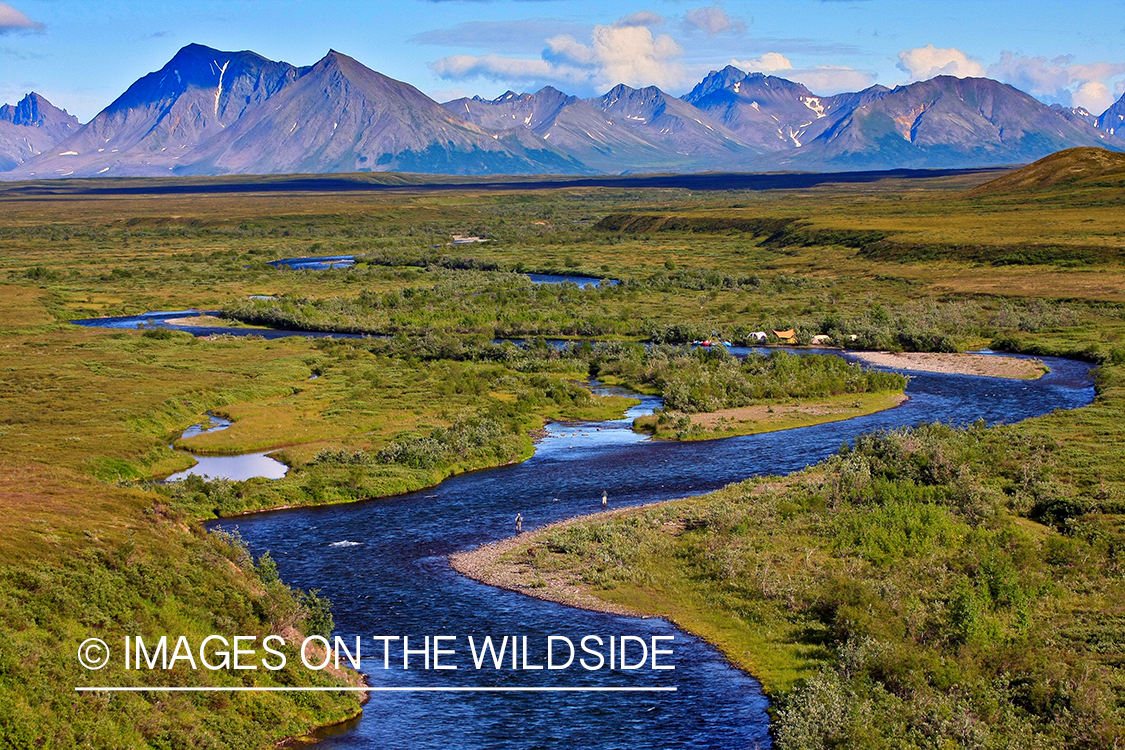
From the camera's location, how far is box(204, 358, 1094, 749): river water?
32375 mm

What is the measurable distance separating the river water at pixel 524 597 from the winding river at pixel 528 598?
7 centimetres

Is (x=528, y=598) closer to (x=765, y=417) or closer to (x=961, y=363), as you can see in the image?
(x=765, y=417)

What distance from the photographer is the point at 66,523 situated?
3581 centimetres

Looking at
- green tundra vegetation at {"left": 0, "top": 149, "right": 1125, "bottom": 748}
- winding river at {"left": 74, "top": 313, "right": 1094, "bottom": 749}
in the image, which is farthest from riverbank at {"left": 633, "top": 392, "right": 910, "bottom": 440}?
green tundra vegetation at {"left": 0, "top": 149, "right": 1125, "bottom": 748}

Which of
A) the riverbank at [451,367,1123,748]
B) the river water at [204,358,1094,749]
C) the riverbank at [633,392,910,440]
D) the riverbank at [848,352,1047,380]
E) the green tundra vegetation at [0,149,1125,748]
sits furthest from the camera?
the riverbank at [848,352,1047,380]

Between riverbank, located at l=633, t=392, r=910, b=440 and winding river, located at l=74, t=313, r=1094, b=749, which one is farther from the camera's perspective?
riverbank, located at l=633, t=392, r=910, b=440

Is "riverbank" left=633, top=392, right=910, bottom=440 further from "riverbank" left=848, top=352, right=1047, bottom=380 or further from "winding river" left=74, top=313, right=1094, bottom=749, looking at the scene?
"riverbank" left=848, top=352, right=1047, bottom=380

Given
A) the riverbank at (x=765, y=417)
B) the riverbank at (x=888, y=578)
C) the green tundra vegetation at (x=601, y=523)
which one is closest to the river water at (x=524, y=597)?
the riverbank at (x=765, y=417)

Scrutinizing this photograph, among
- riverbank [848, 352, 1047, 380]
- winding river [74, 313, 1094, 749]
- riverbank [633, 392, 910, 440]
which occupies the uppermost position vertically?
riverbank [848, 352, 1047, 380]

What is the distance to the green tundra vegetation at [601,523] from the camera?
31.3m

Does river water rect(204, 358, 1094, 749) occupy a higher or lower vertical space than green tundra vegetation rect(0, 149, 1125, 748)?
lower

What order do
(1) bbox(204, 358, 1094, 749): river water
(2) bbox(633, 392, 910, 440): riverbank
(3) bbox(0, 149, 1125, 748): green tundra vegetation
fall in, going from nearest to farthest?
(3) bbox(0, 149, 1125, 748): green tundra vegetation < (1) bbox(204, 358, 1094, 749): river water < (2) bbox(633, 392, 910, 440): riverbank

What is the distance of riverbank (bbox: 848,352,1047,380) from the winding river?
1210 centimetres

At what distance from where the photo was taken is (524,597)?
42.6 m
